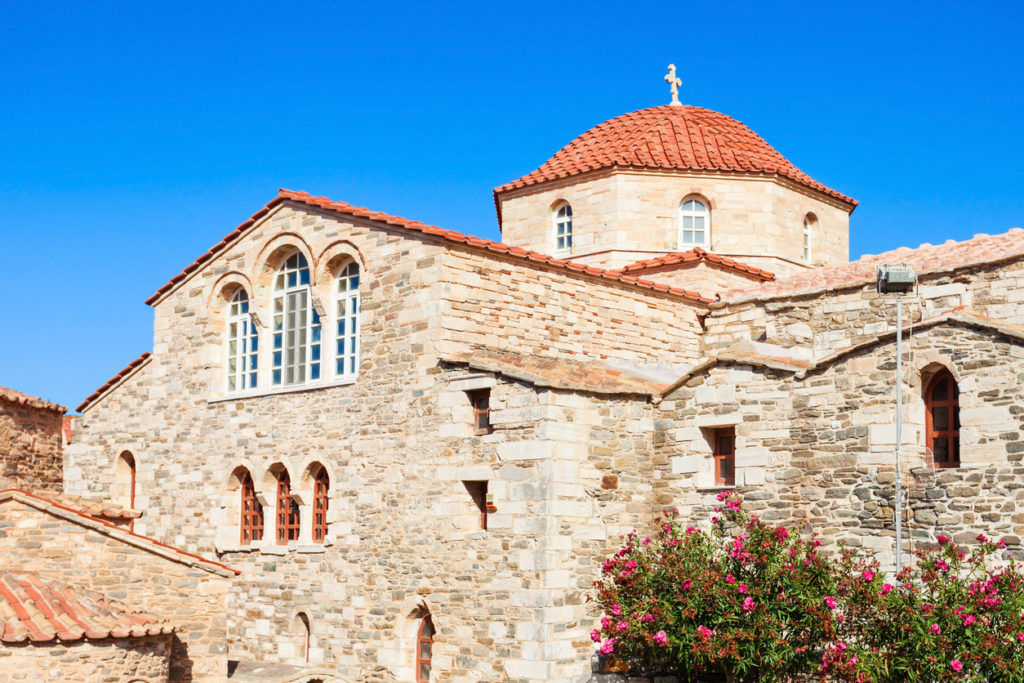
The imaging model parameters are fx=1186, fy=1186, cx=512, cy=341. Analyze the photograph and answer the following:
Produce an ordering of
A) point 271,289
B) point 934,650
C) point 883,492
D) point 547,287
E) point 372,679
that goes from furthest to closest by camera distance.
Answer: point 271,289
point 547,287
point 372,679
point 883,492
point 934,650

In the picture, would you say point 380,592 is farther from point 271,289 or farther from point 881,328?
point 881,328

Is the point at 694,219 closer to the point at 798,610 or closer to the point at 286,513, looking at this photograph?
the point at 286,513

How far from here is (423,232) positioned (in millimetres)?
18750

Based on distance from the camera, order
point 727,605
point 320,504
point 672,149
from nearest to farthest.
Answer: point 727,605, point 320,504, point 672,149

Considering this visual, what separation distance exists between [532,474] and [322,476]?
4978 mm

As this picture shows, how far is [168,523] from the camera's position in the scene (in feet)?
74.1

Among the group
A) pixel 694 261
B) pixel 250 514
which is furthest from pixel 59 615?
pixel 694 261

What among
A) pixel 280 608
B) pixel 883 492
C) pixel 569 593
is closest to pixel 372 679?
pixel 280 608

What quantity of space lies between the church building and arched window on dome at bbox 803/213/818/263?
2.40 meters

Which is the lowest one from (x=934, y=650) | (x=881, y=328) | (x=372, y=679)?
(x=372, y=679)

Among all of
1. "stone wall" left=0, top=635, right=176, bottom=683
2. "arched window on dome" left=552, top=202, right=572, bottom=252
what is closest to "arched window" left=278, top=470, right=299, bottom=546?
"stone wall" left=0, top=635, right=176, bottom=683

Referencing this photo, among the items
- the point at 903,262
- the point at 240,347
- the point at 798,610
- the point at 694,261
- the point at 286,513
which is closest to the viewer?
the point at 798,610

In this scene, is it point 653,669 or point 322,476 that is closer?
point 653,669

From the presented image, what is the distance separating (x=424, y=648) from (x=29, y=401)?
10.2 metres
